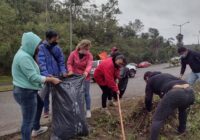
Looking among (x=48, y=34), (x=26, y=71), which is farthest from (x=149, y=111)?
(x=26, y=71)

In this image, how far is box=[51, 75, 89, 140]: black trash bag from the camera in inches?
211

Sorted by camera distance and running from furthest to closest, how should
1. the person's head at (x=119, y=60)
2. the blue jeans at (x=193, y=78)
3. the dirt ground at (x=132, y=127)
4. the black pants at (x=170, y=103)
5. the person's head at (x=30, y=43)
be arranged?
the blue jeans at (x=193, y=78), the person's head at (x=119, y=60), the dirt ground at (x=132, y=127), the black pants at (x=170, y=103), the person's head at (x=30, y=43)

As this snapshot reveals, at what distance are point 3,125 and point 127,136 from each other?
106 inches

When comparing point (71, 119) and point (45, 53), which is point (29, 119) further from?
point (45, 53)

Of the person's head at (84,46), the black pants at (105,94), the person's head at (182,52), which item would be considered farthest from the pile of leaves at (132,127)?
the person's head at (182,52)

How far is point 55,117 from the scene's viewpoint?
5.50 meters

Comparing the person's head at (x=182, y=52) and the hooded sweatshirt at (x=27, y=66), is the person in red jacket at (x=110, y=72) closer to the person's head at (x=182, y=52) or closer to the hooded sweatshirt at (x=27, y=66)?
the person's head at (x=182, y=52)

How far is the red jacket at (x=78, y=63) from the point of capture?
682cm

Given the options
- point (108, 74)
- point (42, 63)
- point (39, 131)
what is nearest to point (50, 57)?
point (42, 63)

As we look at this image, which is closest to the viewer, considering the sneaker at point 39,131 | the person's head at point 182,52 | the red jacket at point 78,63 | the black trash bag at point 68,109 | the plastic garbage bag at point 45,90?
the black trash bag at point 68,109

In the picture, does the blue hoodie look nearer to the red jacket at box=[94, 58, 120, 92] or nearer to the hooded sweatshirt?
the hooded sweatshirt

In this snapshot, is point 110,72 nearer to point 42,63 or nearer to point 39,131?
point 42,63

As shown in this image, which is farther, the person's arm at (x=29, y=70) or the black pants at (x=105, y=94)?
the black pants at (x=105, y=94)

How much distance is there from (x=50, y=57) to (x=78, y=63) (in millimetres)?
839
